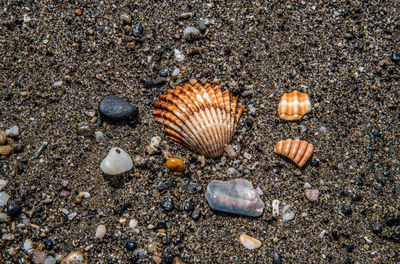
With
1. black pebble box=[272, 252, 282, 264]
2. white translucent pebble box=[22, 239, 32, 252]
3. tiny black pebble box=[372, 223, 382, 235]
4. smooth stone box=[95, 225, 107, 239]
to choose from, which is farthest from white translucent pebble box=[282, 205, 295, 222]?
white translucent pebble box=[22, 239, 32, 252]

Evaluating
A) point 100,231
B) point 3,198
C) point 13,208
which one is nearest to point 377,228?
point 100,231

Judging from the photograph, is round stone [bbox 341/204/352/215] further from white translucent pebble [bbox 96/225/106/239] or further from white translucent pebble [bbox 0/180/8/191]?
white translucent pebble [bbox 0/180/8/191]

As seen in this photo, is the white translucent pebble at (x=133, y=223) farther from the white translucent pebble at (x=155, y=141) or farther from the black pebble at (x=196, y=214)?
the white translucent pebble at (x=155, y=141)

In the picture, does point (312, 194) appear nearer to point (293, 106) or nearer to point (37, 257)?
point (293, 106)

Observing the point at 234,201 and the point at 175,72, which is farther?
the point at 175,72

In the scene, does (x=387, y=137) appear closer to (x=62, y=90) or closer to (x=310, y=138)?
(x=310, y=138)

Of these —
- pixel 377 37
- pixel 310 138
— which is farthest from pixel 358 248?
pixel 377 37
